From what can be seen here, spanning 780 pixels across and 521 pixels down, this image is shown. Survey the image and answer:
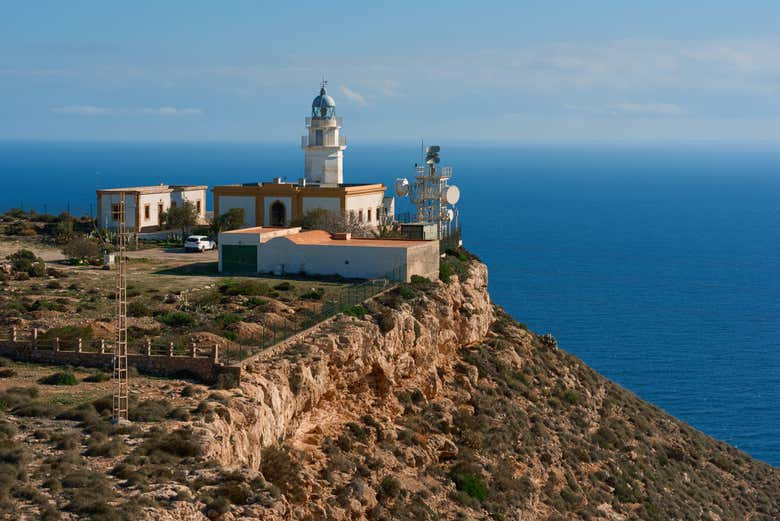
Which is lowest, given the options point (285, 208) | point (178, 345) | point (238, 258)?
point (178, 345)

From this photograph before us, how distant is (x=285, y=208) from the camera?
2158 inches

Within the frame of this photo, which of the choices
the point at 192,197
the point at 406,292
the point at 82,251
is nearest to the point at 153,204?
the point at 192,197

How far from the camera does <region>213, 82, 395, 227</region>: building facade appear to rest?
54125mm

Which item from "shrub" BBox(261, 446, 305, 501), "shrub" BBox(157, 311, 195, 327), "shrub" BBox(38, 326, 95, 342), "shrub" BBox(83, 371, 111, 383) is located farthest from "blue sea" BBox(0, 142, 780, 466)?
"shrub" BBox(261, 446, 305, 501)

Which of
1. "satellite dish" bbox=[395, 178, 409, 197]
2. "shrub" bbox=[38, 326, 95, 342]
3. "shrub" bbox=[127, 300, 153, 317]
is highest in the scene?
"satellite dish" bbox=[395, 178, 409, 197]

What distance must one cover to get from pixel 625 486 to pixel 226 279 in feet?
51.3

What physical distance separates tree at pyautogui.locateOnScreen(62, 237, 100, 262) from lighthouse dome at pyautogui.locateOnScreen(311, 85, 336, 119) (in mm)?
16379

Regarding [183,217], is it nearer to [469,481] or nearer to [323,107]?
[323,107]

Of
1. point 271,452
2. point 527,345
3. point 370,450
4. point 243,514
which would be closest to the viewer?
point 243,514

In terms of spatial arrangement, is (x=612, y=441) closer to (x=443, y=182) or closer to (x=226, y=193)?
(x=443, y=182)

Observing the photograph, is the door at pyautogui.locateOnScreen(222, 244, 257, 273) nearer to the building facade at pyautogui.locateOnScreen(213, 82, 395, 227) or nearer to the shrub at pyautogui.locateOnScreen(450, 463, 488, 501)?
the building facade at pyautogui.locateOnScreen(213, 82, 395, 227)

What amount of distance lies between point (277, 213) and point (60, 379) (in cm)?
2754

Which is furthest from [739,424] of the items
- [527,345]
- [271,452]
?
[271,452]

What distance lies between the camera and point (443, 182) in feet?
186
